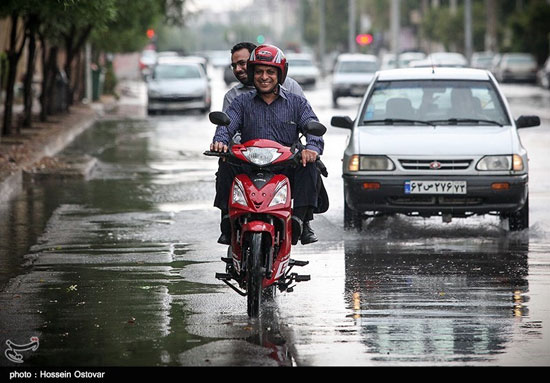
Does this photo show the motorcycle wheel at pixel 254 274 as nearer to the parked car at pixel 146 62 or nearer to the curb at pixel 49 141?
the curb at pixel 49 141

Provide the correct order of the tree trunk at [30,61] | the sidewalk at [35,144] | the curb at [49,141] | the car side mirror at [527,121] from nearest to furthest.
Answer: the car side mirror at [527,121] → the curb at [49,141] → the sidewalk at [35,144] → the tree trunk at [30,61]

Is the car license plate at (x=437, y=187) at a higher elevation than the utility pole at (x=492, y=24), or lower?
lower

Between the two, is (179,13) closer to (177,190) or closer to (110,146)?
(110,146)

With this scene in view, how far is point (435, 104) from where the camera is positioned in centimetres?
1333

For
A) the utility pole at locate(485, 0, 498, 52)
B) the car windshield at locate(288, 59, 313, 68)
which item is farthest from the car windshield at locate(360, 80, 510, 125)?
the utility pole at locate(485, 0, 498, 52)

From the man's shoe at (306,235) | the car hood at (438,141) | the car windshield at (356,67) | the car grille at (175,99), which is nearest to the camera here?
the man's shoe at (306,235)

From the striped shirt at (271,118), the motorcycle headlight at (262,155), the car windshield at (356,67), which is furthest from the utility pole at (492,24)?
the motorcycle headlight at (262,155)

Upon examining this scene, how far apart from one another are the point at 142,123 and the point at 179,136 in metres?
5.42

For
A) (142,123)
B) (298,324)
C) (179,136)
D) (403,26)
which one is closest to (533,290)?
(298,324)

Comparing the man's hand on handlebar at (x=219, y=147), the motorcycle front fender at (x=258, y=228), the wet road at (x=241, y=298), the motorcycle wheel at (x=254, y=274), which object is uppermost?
the man's hand on handlebar at (x=219, y=147)

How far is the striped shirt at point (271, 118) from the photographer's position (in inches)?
341

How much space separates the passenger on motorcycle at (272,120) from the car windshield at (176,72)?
96.4 ft

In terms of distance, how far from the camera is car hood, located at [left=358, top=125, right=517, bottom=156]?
40.1ft

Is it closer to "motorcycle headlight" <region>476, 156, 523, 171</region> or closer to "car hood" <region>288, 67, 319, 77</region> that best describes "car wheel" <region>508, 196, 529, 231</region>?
"motorcycle headlight" <region>476, 156, 523, 171</region>
